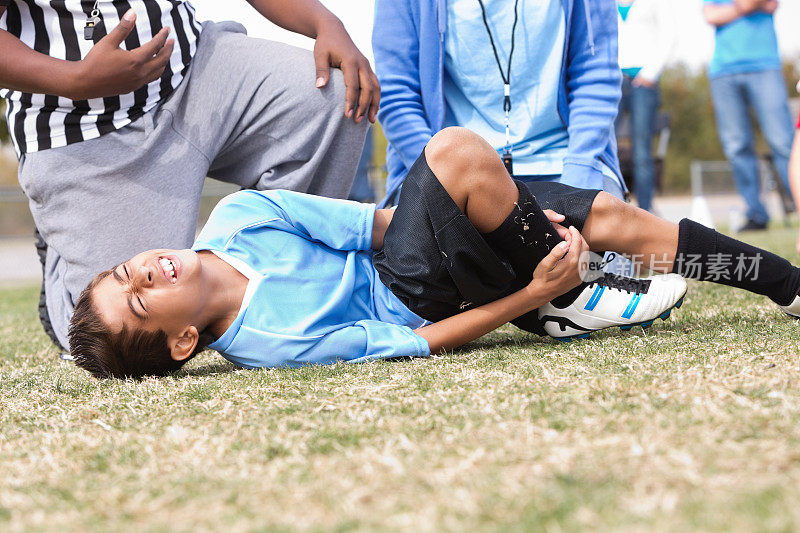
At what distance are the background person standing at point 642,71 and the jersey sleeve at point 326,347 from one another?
2443 millimetres

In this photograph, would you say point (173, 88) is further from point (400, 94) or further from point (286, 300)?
point (286, 300)

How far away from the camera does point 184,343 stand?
6.23 feet

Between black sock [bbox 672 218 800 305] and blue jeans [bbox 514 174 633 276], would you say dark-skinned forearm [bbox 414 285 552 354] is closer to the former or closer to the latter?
black sock [bbox 672 218 800 305]

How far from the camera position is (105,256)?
2289mm

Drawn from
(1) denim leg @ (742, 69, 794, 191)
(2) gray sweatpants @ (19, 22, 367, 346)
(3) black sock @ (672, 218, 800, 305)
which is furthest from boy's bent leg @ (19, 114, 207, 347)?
(1) denim leg @ (742, 69, 794, 191)

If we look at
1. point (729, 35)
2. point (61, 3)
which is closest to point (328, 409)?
point (61, 3)

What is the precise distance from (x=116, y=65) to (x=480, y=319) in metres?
1.16

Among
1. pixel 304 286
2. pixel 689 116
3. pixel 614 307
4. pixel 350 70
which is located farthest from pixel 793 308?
pixel 689 116

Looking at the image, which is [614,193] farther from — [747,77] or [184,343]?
[747,77]

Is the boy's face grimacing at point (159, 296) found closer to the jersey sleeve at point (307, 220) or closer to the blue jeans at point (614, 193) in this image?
the jersey sleeve at point (307, 220)

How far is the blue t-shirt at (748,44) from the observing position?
501 centimetres

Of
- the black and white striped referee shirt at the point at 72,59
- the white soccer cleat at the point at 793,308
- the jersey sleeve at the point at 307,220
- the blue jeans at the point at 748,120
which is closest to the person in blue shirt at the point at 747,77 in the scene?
the blue jeans at the point at 748,120

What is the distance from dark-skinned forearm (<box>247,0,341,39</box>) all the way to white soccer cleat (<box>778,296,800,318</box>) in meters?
1.58

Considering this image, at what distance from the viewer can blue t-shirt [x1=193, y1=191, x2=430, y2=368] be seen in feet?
6.09
